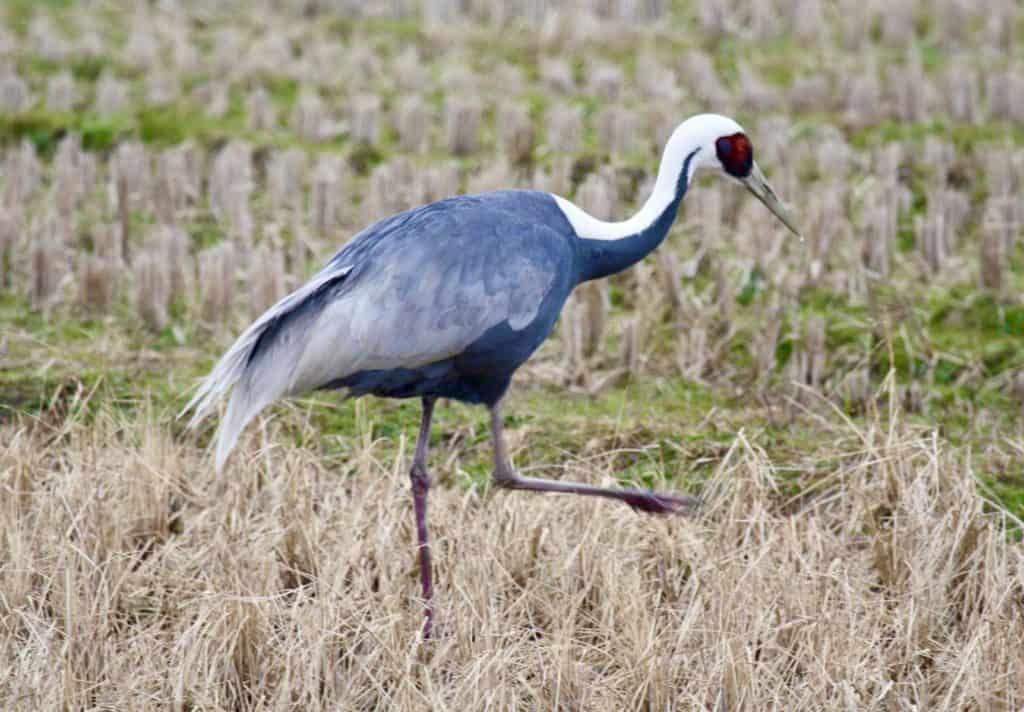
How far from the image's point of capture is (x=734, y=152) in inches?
229

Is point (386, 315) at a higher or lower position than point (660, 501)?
higher

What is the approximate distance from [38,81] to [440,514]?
6128 millimetres

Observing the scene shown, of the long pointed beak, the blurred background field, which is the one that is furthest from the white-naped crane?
the long pointed beak

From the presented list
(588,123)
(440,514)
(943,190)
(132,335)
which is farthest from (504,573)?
(588,123)

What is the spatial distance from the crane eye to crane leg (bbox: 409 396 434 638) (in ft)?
4.19

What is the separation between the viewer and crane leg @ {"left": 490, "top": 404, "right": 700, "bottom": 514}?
539 centimetres

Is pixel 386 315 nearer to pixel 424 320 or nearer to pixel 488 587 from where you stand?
pixel 424 320

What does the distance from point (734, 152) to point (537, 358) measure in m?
1.97

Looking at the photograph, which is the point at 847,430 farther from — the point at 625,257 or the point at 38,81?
the point at 38,81

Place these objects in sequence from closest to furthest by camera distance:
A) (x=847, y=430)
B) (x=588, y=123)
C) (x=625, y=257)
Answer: (x=625, y=257), (x=847, y=430), (x=588, y=123)

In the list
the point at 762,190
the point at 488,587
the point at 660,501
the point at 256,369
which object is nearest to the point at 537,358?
the point at 762,190

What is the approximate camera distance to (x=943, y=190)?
349 inches

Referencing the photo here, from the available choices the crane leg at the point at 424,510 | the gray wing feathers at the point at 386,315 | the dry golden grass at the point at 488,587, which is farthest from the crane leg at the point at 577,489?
the gray wing feathers at the point at 386,315

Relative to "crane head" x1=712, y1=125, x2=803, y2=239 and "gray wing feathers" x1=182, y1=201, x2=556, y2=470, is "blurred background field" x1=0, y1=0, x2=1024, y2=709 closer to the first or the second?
"gray wing feathers" x1=182, y1=201, x2=556, y2=470
